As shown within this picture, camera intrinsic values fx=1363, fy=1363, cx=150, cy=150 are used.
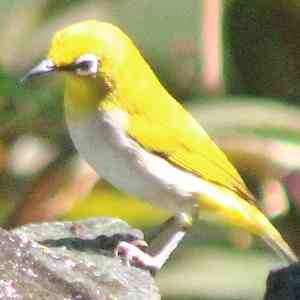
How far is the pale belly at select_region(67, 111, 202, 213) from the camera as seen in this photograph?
3.12 metres

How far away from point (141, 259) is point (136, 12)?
2.10m

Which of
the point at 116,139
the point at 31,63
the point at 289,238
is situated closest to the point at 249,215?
the point at 116,139

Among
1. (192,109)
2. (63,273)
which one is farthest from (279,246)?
(63,273)

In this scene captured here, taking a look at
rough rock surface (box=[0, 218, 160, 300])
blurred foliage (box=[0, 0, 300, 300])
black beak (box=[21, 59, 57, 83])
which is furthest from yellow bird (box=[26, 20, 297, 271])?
blurred foliage (box=[0, 0, 300, 300])

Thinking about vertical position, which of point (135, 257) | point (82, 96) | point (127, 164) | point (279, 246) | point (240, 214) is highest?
point (82, 96)

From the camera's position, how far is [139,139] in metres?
3.29

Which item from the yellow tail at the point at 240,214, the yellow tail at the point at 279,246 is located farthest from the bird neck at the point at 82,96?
the yellow tail at the point at 279,246

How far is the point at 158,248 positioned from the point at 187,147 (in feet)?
1.03

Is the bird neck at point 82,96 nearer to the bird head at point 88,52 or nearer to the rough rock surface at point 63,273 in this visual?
the bird head at point 88,52

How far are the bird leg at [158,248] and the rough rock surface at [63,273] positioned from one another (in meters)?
0.04

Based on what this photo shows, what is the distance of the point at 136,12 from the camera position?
16.4 feet

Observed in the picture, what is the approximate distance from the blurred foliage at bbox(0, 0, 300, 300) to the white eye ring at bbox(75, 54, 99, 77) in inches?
38.3

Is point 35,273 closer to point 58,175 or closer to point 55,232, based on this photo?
point 55,232

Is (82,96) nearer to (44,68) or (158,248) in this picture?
(44,68)
